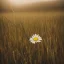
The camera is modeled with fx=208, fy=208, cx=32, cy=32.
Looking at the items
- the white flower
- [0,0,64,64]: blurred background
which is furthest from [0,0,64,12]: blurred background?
the white flower

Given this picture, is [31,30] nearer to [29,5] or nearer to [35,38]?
[35,38]

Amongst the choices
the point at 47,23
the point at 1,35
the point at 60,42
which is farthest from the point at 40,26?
the point at 1,35

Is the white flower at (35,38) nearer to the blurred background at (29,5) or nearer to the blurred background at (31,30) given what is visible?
the blurred background at (31,30)

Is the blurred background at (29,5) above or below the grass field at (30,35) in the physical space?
above

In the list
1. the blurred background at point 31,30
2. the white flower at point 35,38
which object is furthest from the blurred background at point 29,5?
the white flower at point 35,38

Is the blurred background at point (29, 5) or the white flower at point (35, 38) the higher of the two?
the blurred background at point (29, 5)

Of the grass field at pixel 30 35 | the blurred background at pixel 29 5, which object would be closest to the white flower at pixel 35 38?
the grass field at pixel 30 35

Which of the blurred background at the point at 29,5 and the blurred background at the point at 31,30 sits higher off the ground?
the blurred background at the point at 29,5

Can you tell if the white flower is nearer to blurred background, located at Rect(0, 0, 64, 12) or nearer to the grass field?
the grass field
